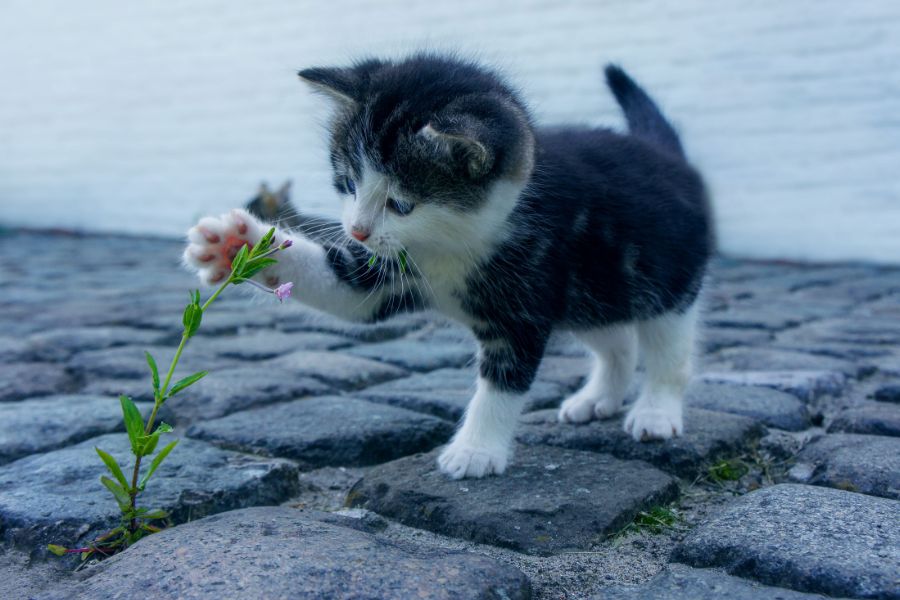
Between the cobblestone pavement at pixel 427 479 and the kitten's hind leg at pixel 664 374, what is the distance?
54mm

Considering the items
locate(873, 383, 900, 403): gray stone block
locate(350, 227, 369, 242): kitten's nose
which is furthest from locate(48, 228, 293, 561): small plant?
locate(873, 383, 900, 403): gray stone block

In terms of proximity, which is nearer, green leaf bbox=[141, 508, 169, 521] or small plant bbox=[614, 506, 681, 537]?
green leaf bbox=[141, 508, 169, 521]

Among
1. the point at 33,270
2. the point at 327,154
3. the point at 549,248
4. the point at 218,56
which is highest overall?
the point at 218,56

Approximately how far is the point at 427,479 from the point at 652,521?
48 cm

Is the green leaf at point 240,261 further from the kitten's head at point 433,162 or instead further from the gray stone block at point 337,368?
the gray stone block at point 337,368

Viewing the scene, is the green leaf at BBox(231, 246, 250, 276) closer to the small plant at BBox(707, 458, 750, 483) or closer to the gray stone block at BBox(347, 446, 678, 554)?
the gray stone block at BBox(347, 446, 678, 554)

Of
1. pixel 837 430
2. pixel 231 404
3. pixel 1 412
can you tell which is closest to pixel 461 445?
pixel 231 404

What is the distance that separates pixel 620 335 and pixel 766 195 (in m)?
4.58

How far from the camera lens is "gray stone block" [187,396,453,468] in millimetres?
2068

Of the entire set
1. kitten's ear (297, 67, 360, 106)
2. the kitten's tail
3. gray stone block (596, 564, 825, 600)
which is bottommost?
gray stone block (596, 564, 825, 600)

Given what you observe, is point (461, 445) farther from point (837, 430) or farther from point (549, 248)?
point (837, 430)

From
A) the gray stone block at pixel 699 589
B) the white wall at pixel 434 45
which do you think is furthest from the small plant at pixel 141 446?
the white wall at pixel 434 45

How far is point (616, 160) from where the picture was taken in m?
2.32

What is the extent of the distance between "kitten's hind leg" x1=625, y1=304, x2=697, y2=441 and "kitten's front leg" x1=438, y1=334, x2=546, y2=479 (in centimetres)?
33
